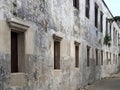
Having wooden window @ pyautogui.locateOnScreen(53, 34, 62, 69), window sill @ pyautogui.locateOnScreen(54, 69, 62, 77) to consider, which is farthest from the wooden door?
wooden window @ pyautogui.locateOnScreen(53, 34, 62, 69)

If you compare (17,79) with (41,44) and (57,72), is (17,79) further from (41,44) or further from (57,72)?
(57,72)

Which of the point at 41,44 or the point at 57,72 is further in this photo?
the point at 57,72

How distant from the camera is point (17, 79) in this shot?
27.5ft

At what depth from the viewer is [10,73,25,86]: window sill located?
810 cm

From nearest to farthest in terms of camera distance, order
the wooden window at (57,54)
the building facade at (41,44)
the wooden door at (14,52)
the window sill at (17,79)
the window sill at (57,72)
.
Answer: the building facade at (41,44)
the window sill at (17,79)
the wooden door at (14,52)
the window sill at (57,72)
the wooden window at (57,54)

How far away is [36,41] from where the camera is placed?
9852 mm

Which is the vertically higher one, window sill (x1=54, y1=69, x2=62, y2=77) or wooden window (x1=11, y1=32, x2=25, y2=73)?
wooden window (x1=11, y1=32, x2=25, y2=73)

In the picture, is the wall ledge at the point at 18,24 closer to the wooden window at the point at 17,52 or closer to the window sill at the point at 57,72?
the wooden window at the point at 17,52

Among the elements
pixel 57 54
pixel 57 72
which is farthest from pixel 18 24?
pixel 57 54

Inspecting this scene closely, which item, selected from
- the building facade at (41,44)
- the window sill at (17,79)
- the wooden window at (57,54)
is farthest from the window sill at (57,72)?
the window sill at (17,79)

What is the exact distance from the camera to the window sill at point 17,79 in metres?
8.10

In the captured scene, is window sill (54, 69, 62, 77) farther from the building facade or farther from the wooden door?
the wooden door

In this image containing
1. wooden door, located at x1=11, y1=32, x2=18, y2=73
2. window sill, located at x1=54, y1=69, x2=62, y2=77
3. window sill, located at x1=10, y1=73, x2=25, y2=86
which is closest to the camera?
window sill, located at x1=10, y1=73, x2=25, y2=86

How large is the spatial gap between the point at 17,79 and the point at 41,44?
7.20 feet
